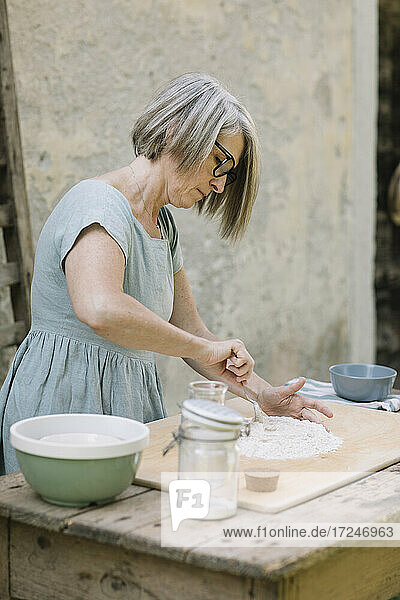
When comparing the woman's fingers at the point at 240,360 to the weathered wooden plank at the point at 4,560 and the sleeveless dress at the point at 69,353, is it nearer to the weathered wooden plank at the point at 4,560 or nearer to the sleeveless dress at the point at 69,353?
the sleeveless dress at the point at 69,353

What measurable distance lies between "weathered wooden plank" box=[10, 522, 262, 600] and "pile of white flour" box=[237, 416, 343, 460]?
0.46 meters

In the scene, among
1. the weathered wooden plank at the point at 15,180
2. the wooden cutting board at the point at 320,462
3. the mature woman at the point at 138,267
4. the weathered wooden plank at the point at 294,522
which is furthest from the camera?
the weathered wooden plank at the point at 15,180

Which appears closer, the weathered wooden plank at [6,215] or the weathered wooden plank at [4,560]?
the weathered wooden plank at [4,560]

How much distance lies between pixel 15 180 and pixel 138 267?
0.96m

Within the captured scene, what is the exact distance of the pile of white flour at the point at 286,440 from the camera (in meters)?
1.73

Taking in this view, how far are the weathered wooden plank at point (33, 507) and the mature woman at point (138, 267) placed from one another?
39 cm

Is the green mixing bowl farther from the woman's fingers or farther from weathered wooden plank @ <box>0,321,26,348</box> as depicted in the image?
weathered wooden plank @ <box>0,321,26,348</box>

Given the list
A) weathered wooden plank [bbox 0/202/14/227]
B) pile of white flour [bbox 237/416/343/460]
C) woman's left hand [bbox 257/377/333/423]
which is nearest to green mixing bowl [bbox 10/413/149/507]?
pile of white flour [bbox 237/416/343/460]

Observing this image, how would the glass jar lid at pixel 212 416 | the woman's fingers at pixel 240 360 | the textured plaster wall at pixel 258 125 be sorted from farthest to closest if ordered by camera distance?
the textured plaster wall at pixel 258 125
the woman's fingers at pixel 240 360
the glass jar lid at pixel 212 416

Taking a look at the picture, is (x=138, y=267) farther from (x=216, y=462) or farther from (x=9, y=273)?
(x=9, y=273)

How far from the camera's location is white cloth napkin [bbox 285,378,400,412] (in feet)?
7.39

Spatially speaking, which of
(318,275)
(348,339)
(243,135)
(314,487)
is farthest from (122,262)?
(348,339)

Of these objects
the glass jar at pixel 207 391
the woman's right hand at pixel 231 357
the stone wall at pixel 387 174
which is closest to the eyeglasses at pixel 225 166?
the woman's right hand at pixel 231 357

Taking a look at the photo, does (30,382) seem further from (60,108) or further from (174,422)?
(60,108)
